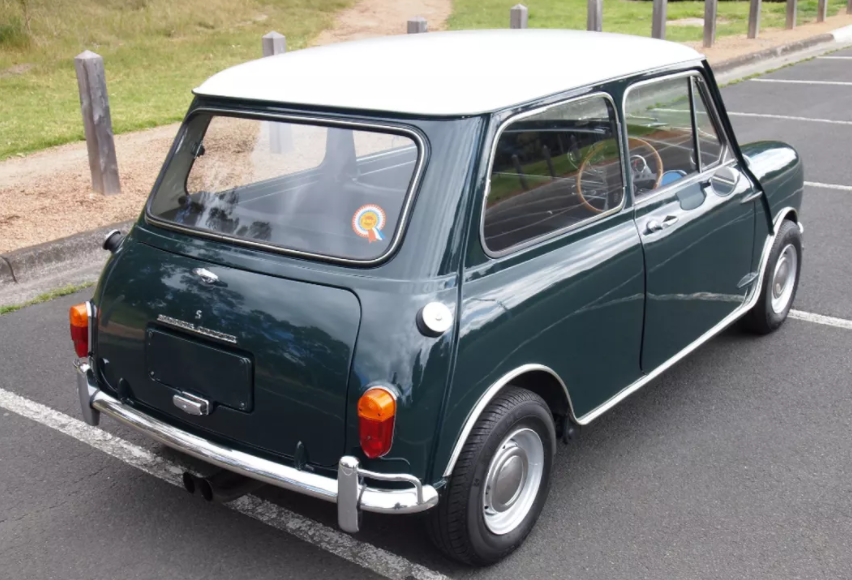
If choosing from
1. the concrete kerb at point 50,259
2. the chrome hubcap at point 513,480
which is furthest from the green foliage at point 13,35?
the chrome hubcap at point 513,480

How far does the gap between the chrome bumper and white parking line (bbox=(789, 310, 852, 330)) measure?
343cm

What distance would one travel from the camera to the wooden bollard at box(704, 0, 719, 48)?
52.9ft

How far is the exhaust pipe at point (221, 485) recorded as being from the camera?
125 inches

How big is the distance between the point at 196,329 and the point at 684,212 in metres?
2.20

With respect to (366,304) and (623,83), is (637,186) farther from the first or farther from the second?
(366,304)

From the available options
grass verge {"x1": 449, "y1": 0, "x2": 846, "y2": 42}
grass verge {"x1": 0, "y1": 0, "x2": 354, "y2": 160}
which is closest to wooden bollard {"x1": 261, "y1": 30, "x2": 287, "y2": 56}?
grass verge {"x1": 0, "y1": 0, "x2": 354, "y2": 160}

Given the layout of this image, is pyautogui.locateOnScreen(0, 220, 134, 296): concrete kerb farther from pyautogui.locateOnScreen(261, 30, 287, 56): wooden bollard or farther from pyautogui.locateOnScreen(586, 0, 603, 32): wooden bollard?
pyautogui.locateOnScreen(586, 0, 603, 32): wooden bollard

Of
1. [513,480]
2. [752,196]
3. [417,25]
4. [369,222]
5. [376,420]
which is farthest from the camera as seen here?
[417,25]

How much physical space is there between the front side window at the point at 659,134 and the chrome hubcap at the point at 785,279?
3.83 feet

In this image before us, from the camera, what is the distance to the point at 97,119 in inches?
285

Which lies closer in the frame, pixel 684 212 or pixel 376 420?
pixel 376 420

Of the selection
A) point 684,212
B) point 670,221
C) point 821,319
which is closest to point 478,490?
point 670,221

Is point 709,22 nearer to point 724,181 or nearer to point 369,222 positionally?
point 724,181

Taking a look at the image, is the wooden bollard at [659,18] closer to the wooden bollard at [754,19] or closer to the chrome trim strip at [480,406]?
the wooden bollard at [754,19]
